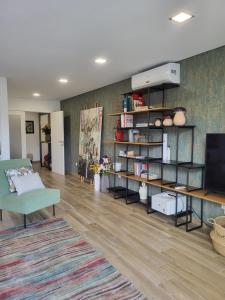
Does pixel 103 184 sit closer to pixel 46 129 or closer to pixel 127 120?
pixel 127 120

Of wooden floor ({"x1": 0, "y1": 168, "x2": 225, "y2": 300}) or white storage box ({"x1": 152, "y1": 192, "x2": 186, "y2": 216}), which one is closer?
wooden floor ({"x1": 0, "y1": 168, "x2": 225, "y2": 300})

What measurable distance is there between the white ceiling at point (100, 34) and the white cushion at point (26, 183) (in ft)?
5.61

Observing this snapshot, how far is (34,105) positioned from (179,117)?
517 cm

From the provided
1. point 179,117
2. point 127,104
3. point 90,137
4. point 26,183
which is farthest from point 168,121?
point 90,137

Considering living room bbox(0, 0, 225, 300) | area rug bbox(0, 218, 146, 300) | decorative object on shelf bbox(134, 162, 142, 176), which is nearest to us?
area rug bbox(0, 218, 146, 300)

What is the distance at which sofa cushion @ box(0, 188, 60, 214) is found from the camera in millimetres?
3002

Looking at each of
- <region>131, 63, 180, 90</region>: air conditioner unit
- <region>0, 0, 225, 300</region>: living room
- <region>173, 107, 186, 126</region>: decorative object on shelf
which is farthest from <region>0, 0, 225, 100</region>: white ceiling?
<region>173, 107, 186, 126</region>: decorative object on shelf

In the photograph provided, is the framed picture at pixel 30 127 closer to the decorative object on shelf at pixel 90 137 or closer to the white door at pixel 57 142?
the white door at pixel 57 142

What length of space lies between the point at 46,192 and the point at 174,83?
2465mm

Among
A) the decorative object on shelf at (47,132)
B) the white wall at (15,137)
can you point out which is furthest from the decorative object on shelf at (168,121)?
the decorative object on shelf at (47,132)

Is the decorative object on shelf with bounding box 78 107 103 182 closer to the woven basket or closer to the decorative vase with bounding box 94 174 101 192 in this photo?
the decorative vase with bounding box 94 174 101 192

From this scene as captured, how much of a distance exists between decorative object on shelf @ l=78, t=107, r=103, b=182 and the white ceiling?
5.58 ft

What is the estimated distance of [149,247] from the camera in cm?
258

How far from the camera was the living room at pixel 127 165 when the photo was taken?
6.44 ft
